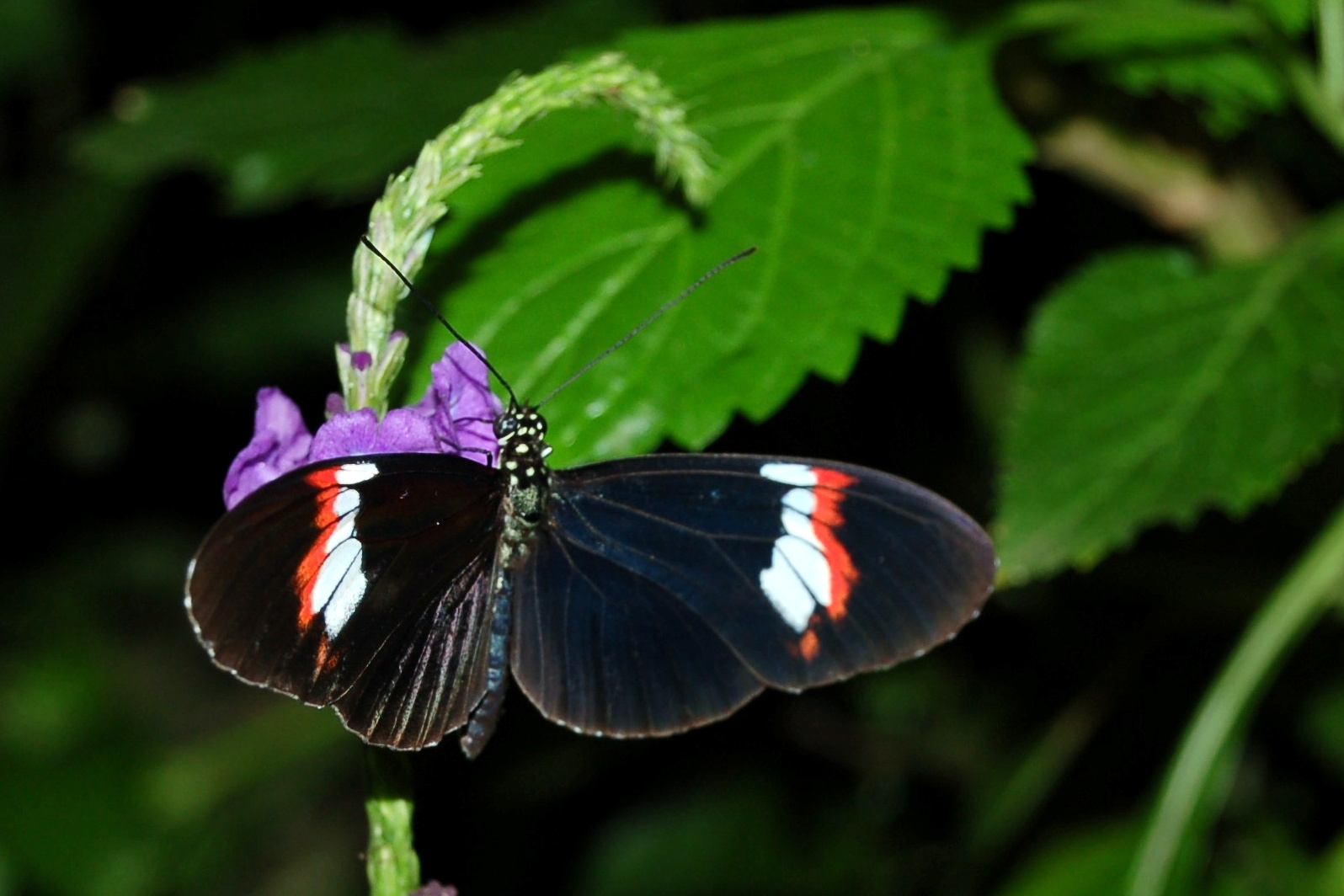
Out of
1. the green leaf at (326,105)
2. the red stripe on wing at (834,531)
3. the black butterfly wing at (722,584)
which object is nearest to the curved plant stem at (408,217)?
the black butterfly wing at (722,584)

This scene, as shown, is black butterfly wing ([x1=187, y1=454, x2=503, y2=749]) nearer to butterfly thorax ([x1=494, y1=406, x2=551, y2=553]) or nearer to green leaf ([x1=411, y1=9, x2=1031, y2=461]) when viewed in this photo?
butterfly thorax ([x1=494, y1=406, x2=551, y2=553])

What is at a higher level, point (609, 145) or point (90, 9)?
point (90, 9)

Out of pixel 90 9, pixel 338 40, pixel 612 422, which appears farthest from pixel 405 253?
pixel 90 9

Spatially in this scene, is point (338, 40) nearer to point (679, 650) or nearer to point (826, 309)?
point (826, 309)

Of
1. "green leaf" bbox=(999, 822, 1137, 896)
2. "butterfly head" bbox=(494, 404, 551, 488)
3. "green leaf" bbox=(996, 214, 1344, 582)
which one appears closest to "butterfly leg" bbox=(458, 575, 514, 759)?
"butterfly head" bbox=(494, 404, 551, 488)

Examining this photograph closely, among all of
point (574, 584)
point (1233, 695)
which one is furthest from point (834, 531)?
point (1233, 695)

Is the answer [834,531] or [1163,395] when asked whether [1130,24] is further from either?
[834,531]
